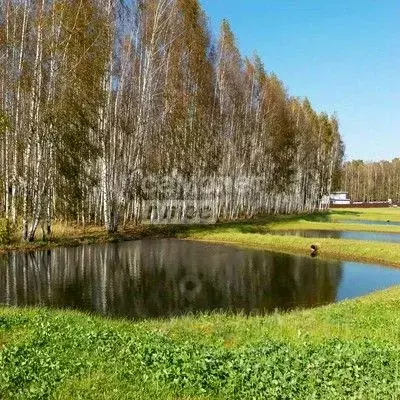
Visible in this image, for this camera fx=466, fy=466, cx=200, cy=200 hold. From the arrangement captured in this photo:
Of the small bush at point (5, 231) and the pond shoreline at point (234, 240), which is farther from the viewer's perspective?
the pond shoreline at point (234, 240)

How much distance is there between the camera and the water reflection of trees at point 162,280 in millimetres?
20234

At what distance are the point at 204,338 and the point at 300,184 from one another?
85.2 meters

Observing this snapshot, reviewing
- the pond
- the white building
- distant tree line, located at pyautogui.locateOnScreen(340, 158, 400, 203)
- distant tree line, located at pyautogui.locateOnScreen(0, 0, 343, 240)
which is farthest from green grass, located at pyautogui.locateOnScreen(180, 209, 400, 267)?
distant tree line, located at pyautogui.locateOnScreen(340, 158, 400, 203)

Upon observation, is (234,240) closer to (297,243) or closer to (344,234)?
(297,243)

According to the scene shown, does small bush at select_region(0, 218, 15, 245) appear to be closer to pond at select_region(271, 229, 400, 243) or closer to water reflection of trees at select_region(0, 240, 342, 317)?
water reflection of trees at select_region(0, 240, 342, 317)

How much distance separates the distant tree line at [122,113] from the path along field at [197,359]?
46.1 ft

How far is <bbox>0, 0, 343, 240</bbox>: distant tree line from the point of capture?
35.4m

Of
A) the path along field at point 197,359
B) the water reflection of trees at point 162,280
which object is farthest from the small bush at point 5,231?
the path along field at point 197,359

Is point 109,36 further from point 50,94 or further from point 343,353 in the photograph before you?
point 343,353

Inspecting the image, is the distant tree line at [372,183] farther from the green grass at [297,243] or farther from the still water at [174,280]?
the still water at [174,280]

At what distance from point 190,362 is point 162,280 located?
15883 mm

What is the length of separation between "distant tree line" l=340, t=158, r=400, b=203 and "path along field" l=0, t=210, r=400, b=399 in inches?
6439

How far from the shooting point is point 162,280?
83.3 ft

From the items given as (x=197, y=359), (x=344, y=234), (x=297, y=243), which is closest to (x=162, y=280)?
(x=197, y=359)
